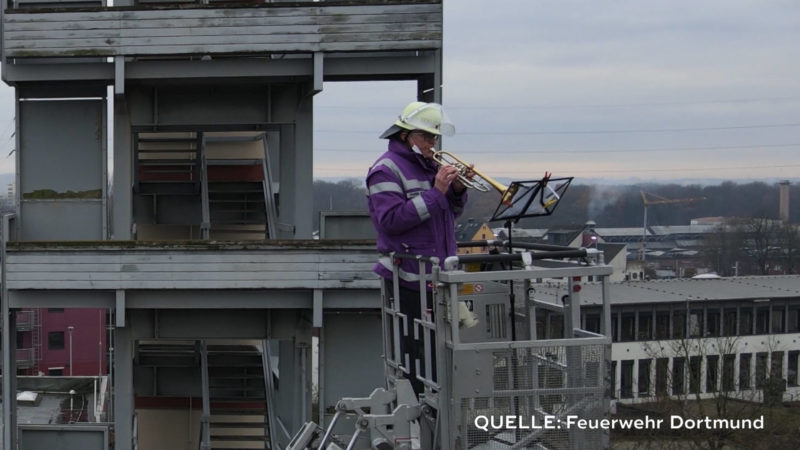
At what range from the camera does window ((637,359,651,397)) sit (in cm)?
4672

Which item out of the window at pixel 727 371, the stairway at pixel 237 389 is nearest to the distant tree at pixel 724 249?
the window at pixel 727 371

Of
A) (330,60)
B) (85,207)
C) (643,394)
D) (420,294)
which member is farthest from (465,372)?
(643,394)

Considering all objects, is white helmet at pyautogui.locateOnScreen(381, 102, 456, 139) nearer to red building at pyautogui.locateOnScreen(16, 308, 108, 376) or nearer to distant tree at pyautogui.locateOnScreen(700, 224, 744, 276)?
red building at pyautogui.locateOnScreen(16, 308, 108, 376)

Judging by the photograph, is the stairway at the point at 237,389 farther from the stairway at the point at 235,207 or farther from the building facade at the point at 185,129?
the building facade at the point at 185,129

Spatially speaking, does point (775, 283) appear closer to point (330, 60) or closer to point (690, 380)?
point (690, 380)

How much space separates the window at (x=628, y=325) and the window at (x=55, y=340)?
33.4 metres

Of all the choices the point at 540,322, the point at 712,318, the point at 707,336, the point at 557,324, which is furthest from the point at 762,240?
the point at 557,324

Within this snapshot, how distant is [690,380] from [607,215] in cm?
4221

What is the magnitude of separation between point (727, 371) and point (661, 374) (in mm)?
2577

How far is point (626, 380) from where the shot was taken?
5044cm

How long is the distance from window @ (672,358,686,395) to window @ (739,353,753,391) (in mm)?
2310

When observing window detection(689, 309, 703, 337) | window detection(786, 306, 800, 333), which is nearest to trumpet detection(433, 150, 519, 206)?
window detection(689, 309, 703, 337)

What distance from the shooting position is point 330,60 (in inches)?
680

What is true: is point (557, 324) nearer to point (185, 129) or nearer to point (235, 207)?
point (185, 129)
